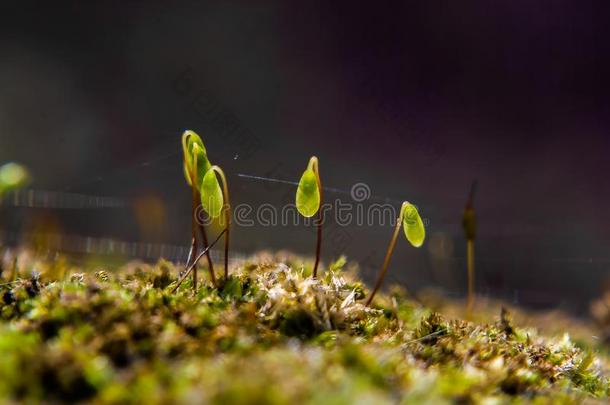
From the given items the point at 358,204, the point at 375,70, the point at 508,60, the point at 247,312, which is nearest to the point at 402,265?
the point at 358,204

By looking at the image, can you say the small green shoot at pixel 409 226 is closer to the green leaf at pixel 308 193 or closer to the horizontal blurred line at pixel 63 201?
the green leaf at pixel 308 193

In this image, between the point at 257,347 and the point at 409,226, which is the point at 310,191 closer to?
the point at 409,226

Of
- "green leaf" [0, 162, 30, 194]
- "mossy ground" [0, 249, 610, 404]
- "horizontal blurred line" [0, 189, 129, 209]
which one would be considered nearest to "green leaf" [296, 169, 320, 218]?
"mossy ground" [0, 249, 610, 404]

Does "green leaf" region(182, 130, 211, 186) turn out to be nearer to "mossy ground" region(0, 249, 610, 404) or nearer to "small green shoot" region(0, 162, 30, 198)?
"mossy ground" region(0, 249, 610, 404)

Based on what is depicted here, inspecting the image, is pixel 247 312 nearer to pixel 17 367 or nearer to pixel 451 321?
pixel 17 367

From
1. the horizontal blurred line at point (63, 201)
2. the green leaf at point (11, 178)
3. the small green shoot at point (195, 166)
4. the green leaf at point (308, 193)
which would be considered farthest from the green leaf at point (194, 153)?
the horizontal blurred line at point (63, 201)

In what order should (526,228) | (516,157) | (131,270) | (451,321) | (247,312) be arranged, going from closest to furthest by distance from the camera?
(247,312)
(451,321)
(131,270)
(526,228)
(516,157)
